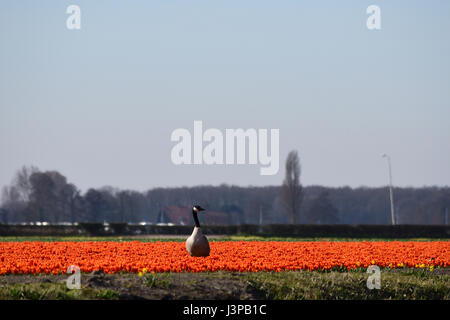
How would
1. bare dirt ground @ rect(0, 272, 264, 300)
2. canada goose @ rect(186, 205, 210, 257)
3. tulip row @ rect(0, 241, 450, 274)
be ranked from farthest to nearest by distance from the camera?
canada goose @ rect(186, 205, 210, 257)
tulip row @ rect(0, 241, 450, 274)
bare dirt ground @ rect(0, 272, 264, 300)

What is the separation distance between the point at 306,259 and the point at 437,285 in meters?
5.88

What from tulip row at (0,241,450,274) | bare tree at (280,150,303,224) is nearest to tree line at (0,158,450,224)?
bare tree at (280,150,303,224)

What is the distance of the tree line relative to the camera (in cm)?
12256

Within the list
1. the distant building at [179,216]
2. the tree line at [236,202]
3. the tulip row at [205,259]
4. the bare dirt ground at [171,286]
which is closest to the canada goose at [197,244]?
the tulip row at [205,259]

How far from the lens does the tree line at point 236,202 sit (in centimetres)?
12256

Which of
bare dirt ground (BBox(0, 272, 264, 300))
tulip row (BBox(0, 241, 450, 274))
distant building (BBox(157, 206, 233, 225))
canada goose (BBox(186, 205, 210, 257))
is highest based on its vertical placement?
distant building (BBox(157, 206, 233, 225))

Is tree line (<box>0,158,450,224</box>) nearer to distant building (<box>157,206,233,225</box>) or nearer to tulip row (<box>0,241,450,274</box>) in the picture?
distant building (<box>157,206,233,225</box>)

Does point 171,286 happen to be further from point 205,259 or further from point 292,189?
point 292,189

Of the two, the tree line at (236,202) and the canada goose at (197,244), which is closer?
the canada goose at (197,244)

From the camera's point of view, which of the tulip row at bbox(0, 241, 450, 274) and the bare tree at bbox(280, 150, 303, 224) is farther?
the bare tree at bbox(280, 150, 303, 224)

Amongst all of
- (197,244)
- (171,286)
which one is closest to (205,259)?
(197,244)

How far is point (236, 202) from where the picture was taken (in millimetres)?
169875

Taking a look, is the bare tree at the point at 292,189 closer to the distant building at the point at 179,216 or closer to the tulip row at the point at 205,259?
the distant building at the point at 179,216
